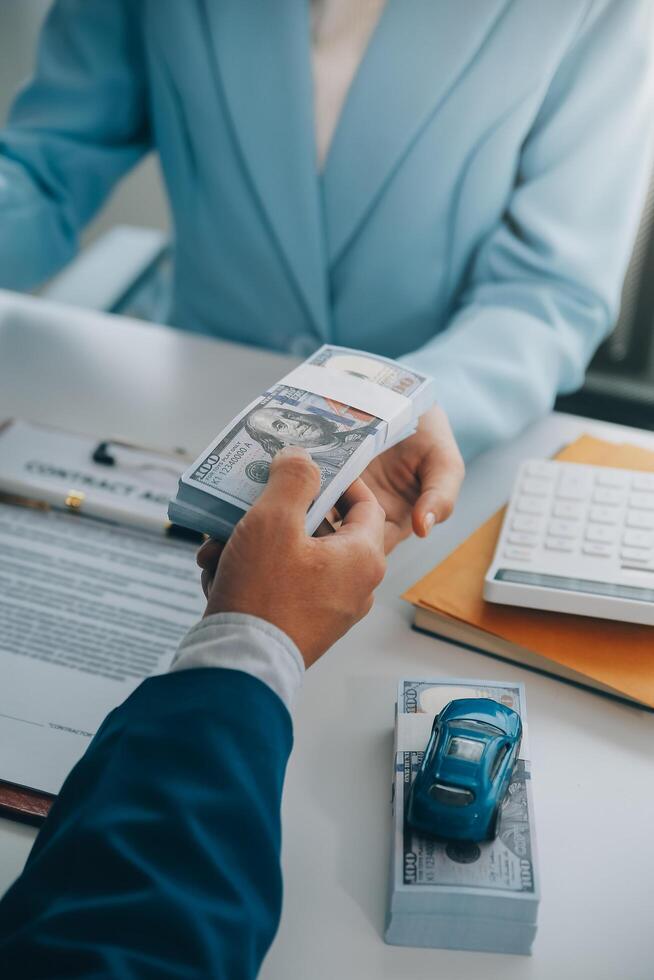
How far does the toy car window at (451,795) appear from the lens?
0.53 metres

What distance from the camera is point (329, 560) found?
57 cm

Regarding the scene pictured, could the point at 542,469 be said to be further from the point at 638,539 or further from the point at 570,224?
the point at 570,224

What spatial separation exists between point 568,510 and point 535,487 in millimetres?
45

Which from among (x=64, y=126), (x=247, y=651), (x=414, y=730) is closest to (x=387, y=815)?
(x=414, y=730)

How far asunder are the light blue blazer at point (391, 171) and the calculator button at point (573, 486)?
0.12 m

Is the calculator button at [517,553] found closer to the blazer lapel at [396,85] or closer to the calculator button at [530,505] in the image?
the calculator button at [530,505]

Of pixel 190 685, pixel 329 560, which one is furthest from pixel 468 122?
pixel 190 685


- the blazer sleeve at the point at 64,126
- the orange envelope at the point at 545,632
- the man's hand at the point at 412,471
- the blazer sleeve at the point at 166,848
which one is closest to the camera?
the blazer sleeve at the point at 166,848

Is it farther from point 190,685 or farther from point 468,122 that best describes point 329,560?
point 468,122

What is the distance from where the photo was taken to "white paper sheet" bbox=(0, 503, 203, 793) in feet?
2.07

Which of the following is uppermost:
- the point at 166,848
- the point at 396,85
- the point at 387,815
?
the point at 396,85

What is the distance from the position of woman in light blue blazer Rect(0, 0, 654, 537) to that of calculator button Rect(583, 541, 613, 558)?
0.20 meters

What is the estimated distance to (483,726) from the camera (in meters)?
0.57

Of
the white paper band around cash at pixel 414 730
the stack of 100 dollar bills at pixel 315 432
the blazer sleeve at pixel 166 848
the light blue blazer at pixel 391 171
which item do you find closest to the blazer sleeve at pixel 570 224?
the light blue blazer at pixel 391 171
